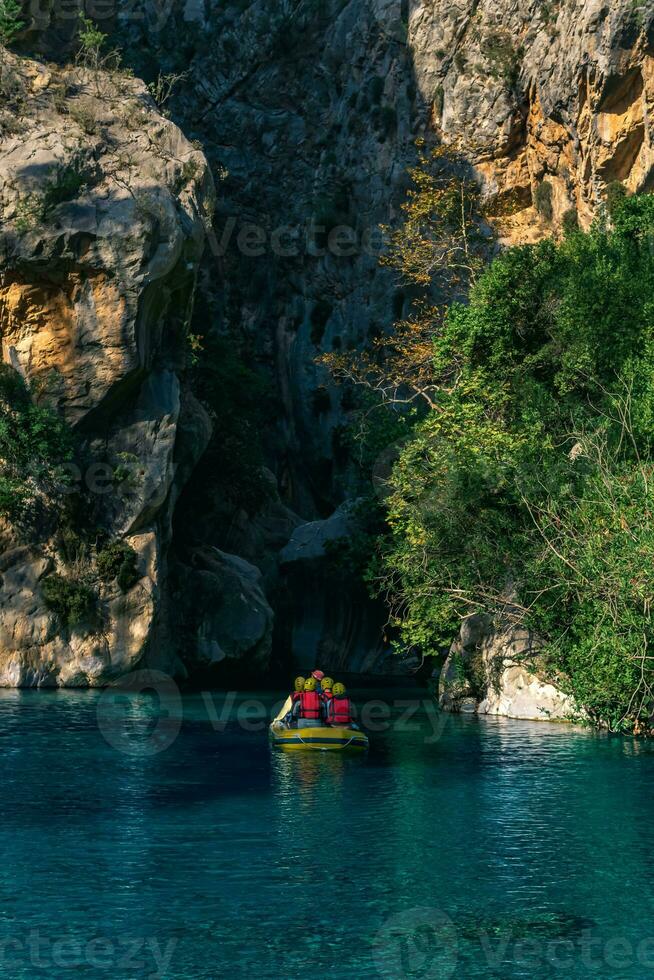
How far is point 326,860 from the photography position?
18.8 meters

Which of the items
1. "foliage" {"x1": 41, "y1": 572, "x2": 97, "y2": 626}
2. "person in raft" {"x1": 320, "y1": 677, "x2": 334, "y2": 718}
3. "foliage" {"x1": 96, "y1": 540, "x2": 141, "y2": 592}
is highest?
"foliage" {"x1": 96, "y1": 540, "x2": 141, "y2": 592}

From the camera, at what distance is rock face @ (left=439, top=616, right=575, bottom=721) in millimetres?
35719

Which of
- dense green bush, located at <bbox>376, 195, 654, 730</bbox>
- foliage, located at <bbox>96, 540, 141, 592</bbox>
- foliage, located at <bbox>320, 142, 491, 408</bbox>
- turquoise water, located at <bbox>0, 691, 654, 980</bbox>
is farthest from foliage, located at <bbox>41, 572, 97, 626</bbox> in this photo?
turquoise water, located at <bbox>0, 691, 654, 980</bbox>

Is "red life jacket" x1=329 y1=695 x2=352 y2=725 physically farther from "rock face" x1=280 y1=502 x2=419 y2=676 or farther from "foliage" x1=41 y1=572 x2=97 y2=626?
"rock face" x1=280 y1=502 x2=419 y2=676

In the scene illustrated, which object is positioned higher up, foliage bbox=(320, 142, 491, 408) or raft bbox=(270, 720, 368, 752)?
foliage bbox=(320, 142, 491, 408)

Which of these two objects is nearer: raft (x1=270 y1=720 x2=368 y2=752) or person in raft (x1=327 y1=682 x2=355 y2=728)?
raft (x1=270 y1=720 x2=368 y2=752)

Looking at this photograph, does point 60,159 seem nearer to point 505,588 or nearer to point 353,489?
point 353,489

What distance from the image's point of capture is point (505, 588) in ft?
117

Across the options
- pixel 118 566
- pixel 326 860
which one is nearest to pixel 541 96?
pixel 118 566

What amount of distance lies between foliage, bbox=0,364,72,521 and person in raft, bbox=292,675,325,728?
18.4 metres

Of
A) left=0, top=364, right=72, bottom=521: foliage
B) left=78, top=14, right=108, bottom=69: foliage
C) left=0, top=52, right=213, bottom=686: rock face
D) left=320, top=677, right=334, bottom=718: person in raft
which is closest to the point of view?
left=320, top=677, right=334, bottom=718: person in raft

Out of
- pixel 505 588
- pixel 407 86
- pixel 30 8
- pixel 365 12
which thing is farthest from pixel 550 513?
pixel 365 12

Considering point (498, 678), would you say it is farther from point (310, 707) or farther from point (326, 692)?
point (310, 707)

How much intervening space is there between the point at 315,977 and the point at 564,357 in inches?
1076
